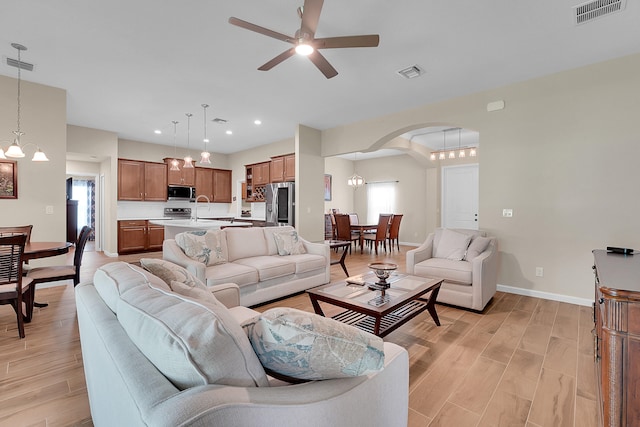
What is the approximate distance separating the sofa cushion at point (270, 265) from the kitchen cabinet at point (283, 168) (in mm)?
3307

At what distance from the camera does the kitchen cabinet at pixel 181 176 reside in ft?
24.3

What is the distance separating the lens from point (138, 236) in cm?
686

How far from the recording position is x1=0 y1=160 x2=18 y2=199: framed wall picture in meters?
3.73

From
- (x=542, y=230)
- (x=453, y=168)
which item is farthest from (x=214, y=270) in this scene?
(x=453, y=168)

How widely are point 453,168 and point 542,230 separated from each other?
4.27 metres

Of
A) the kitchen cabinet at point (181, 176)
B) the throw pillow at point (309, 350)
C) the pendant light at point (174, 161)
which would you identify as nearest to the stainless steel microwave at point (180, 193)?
the kitchen cabinet at point (181, 176)

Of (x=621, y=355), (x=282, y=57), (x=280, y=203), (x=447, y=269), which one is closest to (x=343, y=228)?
(x=280, y=203)

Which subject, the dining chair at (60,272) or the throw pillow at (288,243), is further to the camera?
the throw pillow at (288,243)

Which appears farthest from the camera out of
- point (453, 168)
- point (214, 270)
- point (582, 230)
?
point (453, 168)

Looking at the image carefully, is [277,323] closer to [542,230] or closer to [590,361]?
[590,361]

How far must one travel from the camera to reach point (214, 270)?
3.09 m

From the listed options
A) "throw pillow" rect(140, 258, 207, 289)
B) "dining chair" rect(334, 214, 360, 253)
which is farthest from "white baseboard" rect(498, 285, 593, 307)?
"throw pillow" rect(140, 258, 207, 289)

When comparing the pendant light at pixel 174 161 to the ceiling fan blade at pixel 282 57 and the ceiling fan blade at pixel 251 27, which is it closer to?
the ceiling fan blade at pixel 282 57

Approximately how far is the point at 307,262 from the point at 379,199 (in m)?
5.80
